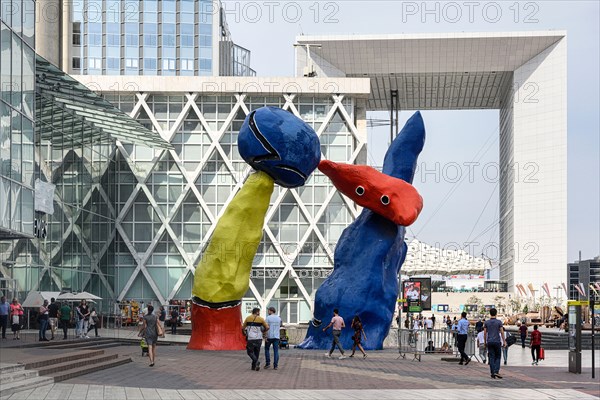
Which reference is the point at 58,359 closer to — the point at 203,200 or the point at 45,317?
the point at 45,317

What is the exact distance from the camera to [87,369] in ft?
82.5

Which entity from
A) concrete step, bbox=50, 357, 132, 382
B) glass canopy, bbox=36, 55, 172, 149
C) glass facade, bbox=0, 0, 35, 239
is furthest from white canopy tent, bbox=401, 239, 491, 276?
concrete step, bbox=50, 357, 132, 382

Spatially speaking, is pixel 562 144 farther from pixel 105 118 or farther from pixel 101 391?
pixel 101 391

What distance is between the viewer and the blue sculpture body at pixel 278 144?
3641cm

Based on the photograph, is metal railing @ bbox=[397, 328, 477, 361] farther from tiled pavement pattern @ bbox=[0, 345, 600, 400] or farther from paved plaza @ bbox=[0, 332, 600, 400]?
tiled pavement pattern @ bbox=[0, 345, 600, 400]

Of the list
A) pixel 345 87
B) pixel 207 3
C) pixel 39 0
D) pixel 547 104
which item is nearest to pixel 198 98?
pixel 345 87

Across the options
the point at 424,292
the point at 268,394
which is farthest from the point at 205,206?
the point at 268,394

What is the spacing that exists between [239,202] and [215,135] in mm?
30347

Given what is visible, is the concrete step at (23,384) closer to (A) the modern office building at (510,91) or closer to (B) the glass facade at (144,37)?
(A) the modern office building at (510,91)

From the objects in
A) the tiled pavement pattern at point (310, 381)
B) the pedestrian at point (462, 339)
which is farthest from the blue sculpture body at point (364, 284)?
the pedestrian at point (462, 339)

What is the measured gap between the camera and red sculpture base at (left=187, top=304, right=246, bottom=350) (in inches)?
1443

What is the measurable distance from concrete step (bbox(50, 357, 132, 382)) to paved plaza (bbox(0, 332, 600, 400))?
0.22m

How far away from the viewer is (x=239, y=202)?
123ft

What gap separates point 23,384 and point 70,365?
14.2ft
